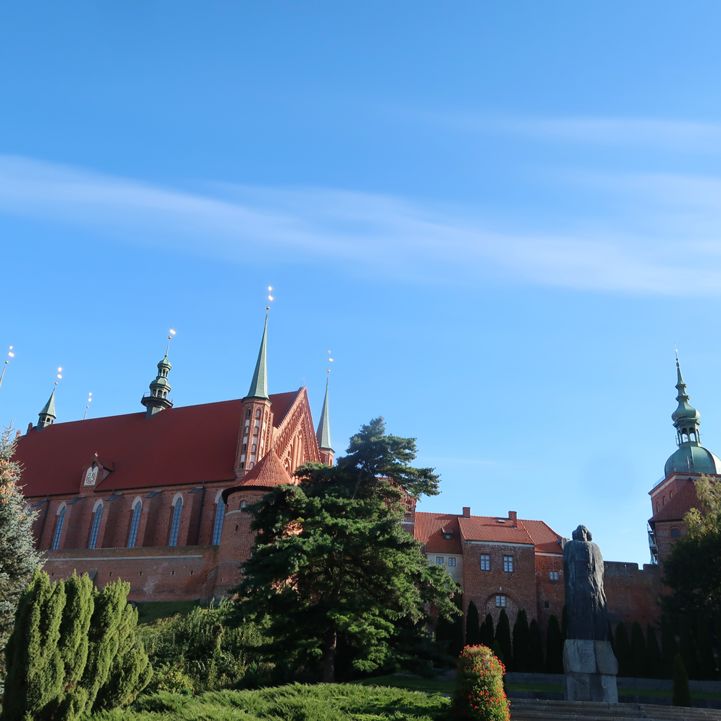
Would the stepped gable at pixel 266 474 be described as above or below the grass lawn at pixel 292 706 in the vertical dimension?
above

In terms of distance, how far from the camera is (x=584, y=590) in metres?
19.9

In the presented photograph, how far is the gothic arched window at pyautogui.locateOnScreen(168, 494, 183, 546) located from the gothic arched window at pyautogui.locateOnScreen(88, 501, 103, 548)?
5.84 metres

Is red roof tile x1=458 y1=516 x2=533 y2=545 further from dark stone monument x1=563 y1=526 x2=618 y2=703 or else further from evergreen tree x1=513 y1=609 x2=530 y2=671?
dark stone monument x1=563 y1=526 x2=618 y2=703

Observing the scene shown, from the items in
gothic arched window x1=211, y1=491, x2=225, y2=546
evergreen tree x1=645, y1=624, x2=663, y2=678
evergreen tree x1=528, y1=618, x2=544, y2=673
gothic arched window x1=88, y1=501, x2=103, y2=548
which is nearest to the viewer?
evergreen tree x1=645, y1=624, x2=663, y2=678

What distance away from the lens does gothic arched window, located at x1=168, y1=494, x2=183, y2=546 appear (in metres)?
51.0

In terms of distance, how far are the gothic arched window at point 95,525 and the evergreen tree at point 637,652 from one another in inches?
1375

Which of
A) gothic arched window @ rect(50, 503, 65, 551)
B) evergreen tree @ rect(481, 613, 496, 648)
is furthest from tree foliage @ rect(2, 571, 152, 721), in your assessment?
gothic arched window @ rect(50, 503, 65, 551)

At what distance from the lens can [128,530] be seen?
52781 mm

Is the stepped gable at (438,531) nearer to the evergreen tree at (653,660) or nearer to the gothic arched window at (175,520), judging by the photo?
the evergreen tree at (653,660)

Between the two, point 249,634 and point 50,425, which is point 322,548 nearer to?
point 249,634

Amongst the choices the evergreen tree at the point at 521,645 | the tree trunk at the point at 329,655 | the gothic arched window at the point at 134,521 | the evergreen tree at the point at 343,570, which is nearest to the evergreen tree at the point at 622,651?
the evergreen tree at the point at 521,645

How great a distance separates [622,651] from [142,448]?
35.1 m

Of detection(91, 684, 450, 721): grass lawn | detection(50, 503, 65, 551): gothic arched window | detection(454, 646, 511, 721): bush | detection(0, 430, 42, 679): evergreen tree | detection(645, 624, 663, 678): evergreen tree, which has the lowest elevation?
detection(91, 684, 450, 721): grass lawn

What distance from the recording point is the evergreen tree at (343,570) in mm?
26047
